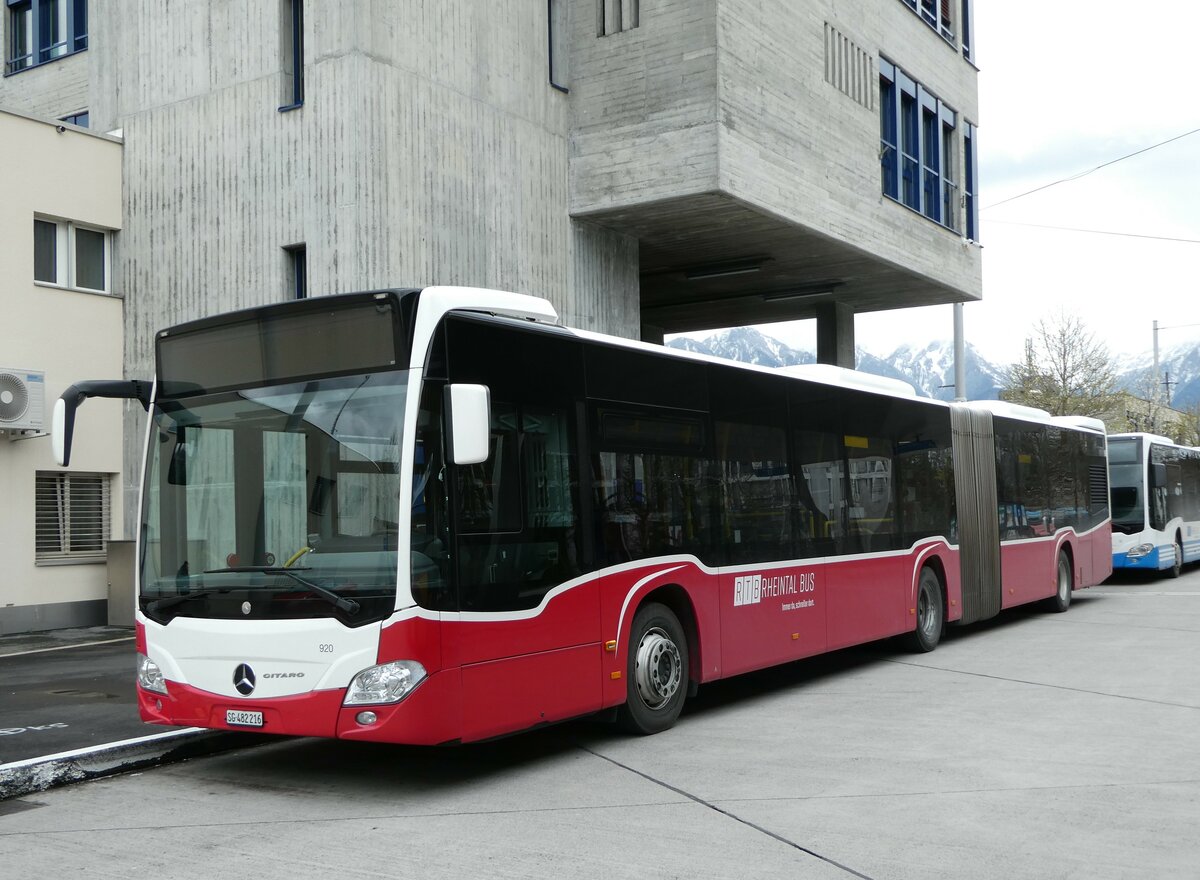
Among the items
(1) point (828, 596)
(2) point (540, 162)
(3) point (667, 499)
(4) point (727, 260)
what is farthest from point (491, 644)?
(4) point (727, 260)

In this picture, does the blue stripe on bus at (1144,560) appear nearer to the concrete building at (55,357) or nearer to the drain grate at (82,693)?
the concrete building at (55,357)

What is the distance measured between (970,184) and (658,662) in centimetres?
2322

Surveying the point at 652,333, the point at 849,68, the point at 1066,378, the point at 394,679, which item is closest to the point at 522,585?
the point at 394,679

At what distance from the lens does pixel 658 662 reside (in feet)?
31.0

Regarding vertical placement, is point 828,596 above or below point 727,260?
below

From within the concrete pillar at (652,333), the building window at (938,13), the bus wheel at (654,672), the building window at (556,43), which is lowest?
the bus wheel at (654,672)

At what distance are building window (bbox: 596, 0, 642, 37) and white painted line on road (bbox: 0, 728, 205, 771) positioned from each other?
14499mm

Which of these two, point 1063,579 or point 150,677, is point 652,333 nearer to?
point 1063,579

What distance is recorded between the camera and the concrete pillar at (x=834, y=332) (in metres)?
28.9

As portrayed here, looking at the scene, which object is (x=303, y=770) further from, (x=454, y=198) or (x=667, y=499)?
(x=454, y=198)

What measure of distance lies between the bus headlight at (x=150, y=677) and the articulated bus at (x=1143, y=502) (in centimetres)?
2225

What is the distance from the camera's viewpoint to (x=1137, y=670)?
12.3m

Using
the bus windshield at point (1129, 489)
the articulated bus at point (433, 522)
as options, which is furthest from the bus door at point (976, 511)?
the bus windshield at point (1129, 489)

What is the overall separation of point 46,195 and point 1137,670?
1591 centimetres
